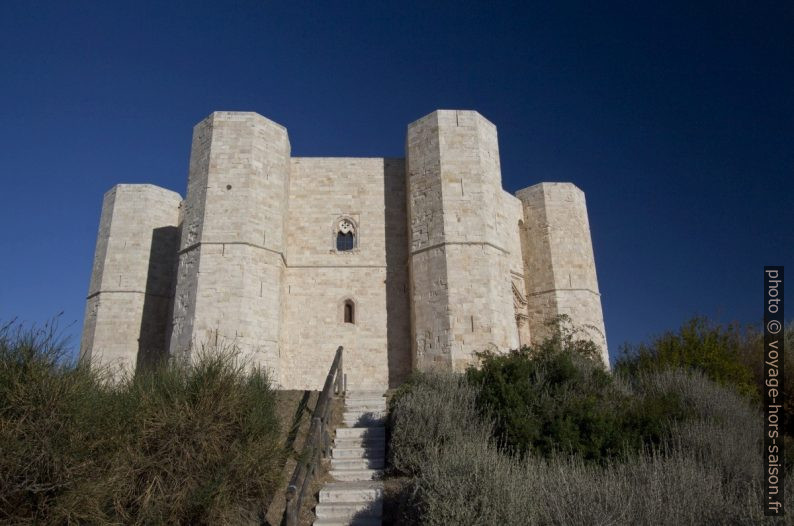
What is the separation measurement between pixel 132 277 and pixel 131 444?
32.9ft

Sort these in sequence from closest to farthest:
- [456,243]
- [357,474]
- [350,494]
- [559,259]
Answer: [350,494] < [357,474] < [456,243] < [559,259]

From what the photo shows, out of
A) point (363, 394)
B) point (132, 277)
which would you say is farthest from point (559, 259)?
point (132, 277)

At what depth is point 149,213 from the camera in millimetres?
15242

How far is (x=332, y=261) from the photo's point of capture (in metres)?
13.7

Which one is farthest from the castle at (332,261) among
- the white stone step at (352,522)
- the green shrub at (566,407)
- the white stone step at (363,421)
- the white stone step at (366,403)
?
the white stone step at (352,522)

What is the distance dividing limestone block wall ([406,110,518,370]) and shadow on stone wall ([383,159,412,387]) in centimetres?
67

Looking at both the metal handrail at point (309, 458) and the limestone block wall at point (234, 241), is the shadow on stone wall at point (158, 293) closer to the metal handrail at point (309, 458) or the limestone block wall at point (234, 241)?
the limestone block wall at point (234, 241)

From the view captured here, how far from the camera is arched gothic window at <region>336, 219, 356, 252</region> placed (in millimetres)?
14008

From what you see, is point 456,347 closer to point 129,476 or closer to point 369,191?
point 369,191

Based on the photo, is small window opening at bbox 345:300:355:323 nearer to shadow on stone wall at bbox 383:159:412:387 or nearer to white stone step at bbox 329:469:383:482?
shadow on stone wall at bbox 383:159:412:387

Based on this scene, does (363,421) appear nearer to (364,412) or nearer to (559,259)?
(364,412)

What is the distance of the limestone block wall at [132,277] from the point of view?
46.2 ft

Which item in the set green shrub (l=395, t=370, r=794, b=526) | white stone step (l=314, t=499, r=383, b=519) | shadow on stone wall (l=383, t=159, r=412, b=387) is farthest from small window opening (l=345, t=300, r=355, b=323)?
white stone step (l=314, t=499, r=383, b=519)

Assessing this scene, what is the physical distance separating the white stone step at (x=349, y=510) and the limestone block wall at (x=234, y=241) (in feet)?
19.6
